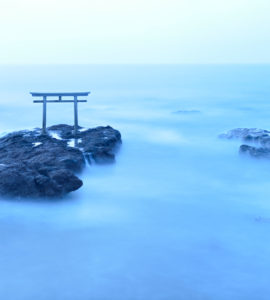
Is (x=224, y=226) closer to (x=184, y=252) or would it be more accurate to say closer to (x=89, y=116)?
(x=184, y=252)

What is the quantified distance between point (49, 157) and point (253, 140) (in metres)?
7.24

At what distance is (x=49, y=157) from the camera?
396 inches

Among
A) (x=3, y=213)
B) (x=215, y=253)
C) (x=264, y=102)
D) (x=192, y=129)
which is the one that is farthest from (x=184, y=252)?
(x=264, y=102)

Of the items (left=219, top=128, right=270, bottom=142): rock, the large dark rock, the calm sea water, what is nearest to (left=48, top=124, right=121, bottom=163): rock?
the large dark rock

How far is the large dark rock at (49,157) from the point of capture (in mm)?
8305

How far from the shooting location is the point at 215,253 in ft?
22.0

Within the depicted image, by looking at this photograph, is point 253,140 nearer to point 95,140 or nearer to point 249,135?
point 249,135

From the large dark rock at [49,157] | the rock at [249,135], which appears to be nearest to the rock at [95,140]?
the large dark rock at [49,157]

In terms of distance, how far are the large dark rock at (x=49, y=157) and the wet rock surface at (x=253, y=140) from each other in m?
4.01

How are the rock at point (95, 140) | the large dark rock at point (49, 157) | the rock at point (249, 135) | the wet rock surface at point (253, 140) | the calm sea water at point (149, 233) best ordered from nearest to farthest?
1. the calm sea water at point (149, 233)
2. the large dark rock at point (49, 157)
3. the rock at point (95, 140)
4. the wet rock surface at point (253, 140)
5. the rock at point (249, 135)

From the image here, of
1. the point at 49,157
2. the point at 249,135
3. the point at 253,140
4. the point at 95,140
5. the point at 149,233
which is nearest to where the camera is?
the point at 149,233

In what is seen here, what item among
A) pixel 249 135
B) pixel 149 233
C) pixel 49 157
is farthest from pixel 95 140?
pixel 249 135

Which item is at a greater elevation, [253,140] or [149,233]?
[253,140]

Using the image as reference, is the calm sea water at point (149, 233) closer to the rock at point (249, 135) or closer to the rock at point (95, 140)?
the rock at point (95, 140)
